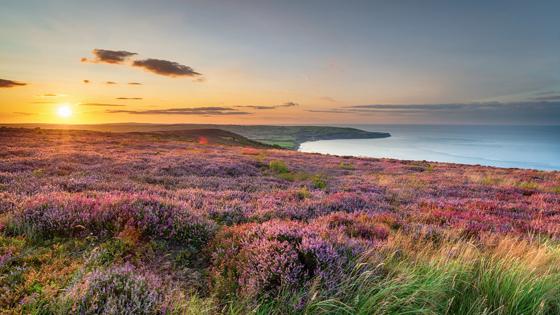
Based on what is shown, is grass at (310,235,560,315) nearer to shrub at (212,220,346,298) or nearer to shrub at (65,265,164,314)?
shrub at (212,220,346,298)

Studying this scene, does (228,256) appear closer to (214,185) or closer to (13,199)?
(13,199)

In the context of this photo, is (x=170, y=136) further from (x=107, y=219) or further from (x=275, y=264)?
(x=275, y=264)

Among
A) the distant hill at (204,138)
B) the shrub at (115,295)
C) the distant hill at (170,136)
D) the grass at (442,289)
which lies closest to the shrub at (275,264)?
the grass at (442,289)

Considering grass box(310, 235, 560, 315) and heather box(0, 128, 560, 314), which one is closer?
heather box(0, 128, 560, 314)

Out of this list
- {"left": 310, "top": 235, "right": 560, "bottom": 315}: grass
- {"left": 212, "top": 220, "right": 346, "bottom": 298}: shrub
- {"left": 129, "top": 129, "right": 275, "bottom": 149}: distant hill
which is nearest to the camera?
{"left": 310, "top": 235, "right": 560, "bottom": 315}: grass

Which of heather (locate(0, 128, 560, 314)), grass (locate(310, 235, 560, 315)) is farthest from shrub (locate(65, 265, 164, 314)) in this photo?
grass (locate(310, 235, 560, 315))

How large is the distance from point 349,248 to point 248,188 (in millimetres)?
8281

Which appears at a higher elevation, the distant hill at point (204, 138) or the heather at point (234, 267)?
the heather at point (234, 267)

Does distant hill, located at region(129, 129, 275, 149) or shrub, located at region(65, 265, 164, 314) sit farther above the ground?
shrub, located at region(65, 265, 164, 314)

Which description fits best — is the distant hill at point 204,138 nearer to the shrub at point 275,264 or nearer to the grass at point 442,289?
the shrub at point 275,264

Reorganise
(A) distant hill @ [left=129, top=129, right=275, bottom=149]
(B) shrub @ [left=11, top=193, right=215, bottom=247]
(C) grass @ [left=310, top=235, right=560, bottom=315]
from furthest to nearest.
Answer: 1. (A) distant hill @ [left=129, top=129, right=275, bottom=149]
2. (B) shrub @ [left=11, top=193, right=215, bottom=247]
3. (C) grass @ [left=310, top=235, right=560, bottom=315]

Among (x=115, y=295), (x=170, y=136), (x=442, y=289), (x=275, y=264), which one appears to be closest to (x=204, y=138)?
(x=170, y=136)

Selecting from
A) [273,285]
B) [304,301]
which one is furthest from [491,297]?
[273,285]

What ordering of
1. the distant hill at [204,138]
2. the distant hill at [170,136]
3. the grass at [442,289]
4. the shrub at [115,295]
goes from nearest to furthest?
the shrub at [115,295] < the grass at [442,289] < the distant hill at [170,136] < the distant hill at [204,138]
